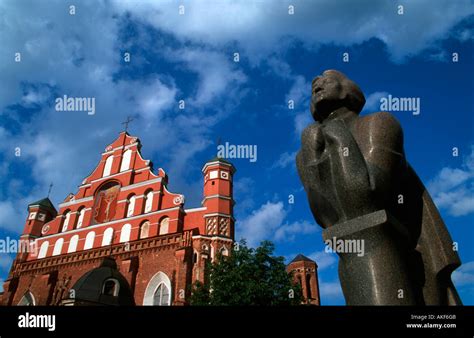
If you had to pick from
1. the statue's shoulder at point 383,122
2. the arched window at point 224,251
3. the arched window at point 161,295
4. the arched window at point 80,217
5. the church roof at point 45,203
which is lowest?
the statue's shoulder at point 383,122

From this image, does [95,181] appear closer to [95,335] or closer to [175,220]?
[175,220]

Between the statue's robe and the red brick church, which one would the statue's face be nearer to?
the statue's robe

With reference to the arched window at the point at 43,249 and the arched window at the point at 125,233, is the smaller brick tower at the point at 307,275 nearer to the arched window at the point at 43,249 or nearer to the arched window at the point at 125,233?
the arched window at the point at 125,233

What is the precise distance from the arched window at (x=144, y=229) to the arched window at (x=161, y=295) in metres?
4.06

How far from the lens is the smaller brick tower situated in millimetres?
36156

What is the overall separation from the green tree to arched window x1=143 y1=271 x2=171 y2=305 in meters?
3.33

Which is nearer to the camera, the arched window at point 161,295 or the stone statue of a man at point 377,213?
the stone statue of a man at point 377,213

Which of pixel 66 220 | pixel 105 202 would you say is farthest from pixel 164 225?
pixel 66 220

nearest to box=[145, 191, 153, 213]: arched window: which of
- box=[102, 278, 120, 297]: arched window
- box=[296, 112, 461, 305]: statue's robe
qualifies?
box=[102, 278, 120, 297]: arched window

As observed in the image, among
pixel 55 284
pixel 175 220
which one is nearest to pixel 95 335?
pixel 175 220

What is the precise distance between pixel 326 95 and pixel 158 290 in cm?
1986

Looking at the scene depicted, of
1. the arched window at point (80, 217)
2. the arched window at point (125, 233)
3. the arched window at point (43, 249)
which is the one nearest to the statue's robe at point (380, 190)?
the arched window at point (125, 233)

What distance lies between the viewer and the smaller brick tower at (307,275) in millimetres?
36156

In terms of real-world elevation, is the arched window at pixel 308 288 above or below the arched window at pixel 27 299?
above
